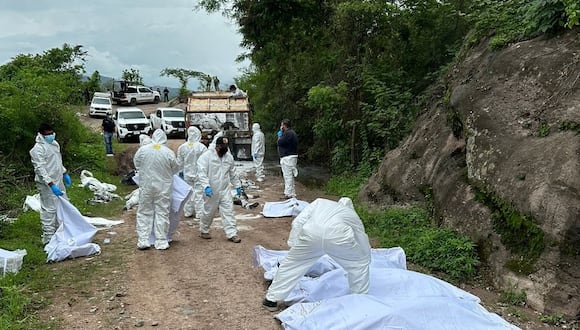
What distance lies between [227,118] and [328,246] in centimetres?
1356

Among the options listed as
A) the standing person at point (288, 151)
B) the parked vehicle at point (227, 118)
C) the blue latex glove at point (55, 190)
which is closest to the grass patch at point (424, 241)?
the standing person at point (288, 151)

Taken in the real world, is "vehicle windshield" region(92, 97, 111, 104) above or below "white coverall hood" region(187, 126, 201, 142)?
below

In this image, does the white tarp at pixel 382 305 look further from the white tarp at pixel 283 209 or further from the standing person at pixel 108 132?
the standing person at pixel 108 132

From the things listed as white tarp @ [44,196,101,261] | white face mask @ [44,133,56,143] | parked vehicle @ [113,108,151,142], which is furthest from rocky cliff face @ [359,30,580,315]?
parked vehicle @ [113,108,151,142]

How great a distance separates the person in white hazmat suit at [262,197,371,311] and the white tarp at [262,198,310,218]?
4565 mm

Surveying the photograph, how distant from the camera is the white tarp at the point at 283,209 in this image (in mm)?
9672

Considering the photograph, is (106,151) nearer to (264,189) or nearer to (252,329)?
(264,189)

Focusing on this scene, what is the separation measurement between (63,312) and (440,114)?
24.1ft

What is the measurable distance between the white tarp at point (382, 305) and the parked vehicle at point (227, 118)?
464 inches

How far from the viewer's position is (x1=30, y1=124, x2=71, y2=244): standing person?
6914 mm

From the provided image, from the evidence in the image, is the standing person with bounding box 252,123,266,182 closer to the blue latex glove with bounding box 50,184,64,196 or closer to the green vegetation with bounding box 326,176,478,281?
the green vegetation with bounding box 326,176,478,281

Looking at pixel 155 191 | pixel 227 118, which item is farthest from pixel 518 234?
pixel 227 118

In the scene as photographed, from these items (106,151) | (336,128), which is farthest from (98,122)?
(336,128)

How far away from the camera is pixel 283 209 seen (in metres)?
9.88
